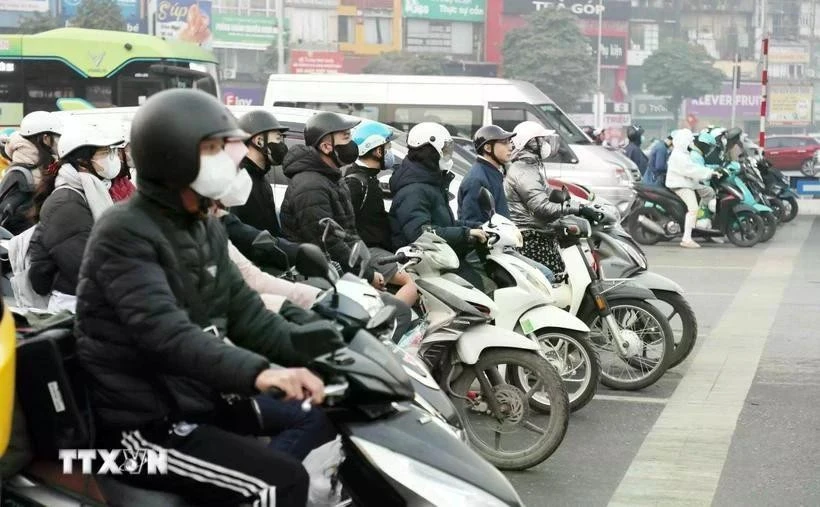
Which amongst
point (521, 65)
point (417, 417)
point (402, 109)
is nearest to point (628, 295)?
point (417, 417)

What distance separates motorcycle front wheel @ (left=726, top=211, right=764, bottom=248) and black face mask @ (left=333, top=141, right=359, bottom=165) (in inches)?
497

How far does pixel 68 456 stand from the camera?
3.48 meters

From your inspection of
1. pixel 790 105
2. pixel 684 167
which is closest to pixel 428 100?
pixel 684 167

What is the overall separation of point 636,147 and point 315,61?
229 feet

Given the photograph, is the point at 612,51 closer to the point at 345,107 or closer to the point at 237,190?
the point at 345,107

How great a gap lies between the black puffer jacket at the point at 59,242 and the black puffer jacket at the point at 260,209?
3.58 ft

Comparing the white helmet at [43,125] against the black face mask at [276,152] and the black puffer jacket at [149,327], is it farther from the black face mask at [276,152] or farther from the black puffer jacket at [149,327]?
the black puffer jacket at [149,327]

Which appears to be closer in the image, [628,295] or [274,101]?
[628,295]

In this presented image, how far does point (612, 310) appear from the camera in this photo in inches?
340

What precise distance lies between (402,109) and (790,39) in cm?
9276

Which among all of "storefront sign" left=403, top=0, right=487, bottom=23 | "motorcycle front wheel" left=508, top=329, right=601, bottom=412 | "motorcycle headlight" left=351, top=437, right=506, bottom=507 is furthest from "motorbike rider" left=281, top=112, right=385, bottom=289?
"storefront sign" left=403, top=0, right=487, bottom=23


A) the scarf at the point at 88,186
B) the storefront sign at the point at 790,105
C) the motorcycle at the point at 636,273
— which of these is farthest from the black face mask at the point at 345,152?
the storefront sign at the point at 790,105

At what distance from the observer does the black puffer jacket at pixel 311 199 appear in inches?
285

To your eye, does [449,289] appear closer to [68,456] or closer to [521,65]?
[68,456]
